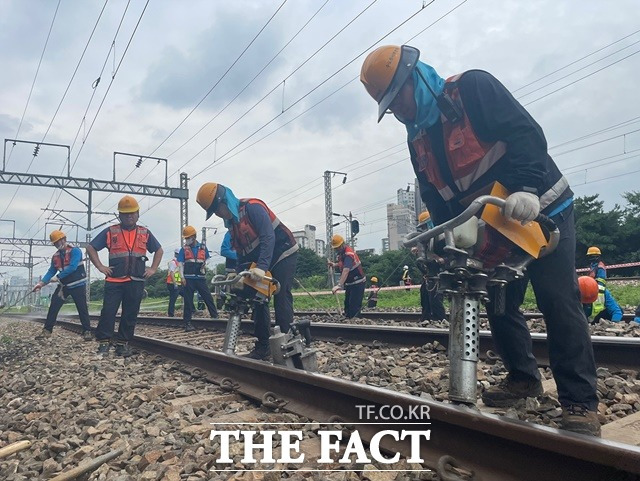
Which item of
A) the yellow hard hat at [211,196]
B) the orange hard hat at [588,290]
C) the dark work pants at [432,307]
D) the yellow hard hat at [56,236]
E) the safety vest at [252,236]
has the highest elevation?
the yellow hard hat at [56,236]

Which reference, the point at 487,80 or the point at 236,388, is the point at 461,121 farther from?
the point at 236,388

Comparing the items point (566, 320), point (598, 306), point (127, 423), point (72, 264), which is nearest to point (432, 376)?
point (566, 320)

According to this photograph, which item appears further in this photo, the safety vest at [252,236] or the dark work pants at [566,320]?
the safety vest at [252,236]

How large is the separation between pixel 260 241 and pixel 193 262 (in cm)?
715

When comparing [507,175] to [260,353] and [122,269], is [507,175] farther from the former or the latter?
[122,269]

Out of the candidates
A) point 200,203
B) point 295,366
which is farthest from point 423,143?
point 200,203

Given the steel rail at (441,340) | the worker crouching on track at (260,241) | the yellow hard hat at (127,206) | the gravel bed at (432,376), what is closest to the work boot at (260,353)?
the worker crouching on track at (260,241)

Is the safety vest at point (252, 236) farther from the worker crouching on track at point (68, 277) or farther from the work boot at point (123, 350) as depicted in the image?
the worker crouching on track at point (68, 277)

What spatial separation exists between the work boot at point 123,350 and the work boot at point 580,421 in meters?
5.71

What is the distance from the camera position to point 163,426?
3277 millimetres

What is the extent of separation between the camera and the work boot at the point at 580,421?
2395 millimetres

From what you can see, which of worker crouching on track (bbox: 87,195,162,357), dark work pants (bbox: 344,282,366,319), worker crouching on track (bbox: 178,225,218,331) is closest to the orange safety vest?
worker crouching on track (bbox: 87,195,162,357)

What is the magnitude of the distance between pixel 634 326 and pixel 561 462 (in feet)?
18.0

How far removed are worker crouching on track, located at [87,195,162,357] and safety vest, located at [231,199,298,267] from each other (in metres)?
2.49
